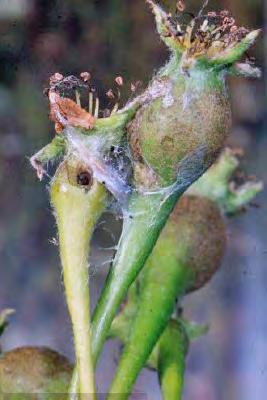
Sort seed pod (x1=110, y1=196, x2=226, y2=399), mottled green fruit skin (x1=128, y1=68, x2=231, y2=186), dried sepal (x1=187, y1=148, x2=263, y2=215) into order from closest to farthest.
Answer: mottled green fruit skin (x1=128, y1=68, x2=231, y2=186), seed pod (x1=110, y1=196, x2=226, y2=399), dried sepal (x1=187, y1=148, x2=263, y2=215)

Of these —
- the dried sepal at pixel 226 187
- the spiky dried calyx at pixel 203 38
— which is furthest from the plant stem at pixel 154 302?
the spiky dried calyx at pixel 203 38

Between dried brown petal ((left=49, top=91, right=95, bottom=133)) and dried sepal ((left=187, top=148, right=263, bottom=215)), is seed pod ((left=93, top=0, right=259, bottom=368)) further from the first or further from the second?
dried sepal ((left=187, top=148, right=263, bottom=215))

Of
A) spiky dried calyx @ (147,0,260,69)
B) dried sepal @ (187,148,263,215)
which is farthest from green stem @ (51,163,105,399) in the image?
dried sepal @ (187,148,263,215)

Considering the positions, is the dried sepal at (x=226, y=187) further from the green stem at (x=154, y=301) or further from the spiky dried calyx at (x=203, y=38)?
the spiky dried calyx at (x=203, y=38)

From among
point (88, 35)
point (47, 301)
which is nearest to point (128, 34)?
point (88, 35)

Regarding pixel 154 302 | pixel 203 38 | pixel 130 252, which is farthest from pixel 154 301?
pixel 203 38

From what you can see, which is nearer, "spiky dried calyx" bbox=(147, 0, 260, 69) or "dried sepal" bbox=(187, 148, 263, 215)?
"spiky dried calyx" bbox=(147, 0, 260, 69)
